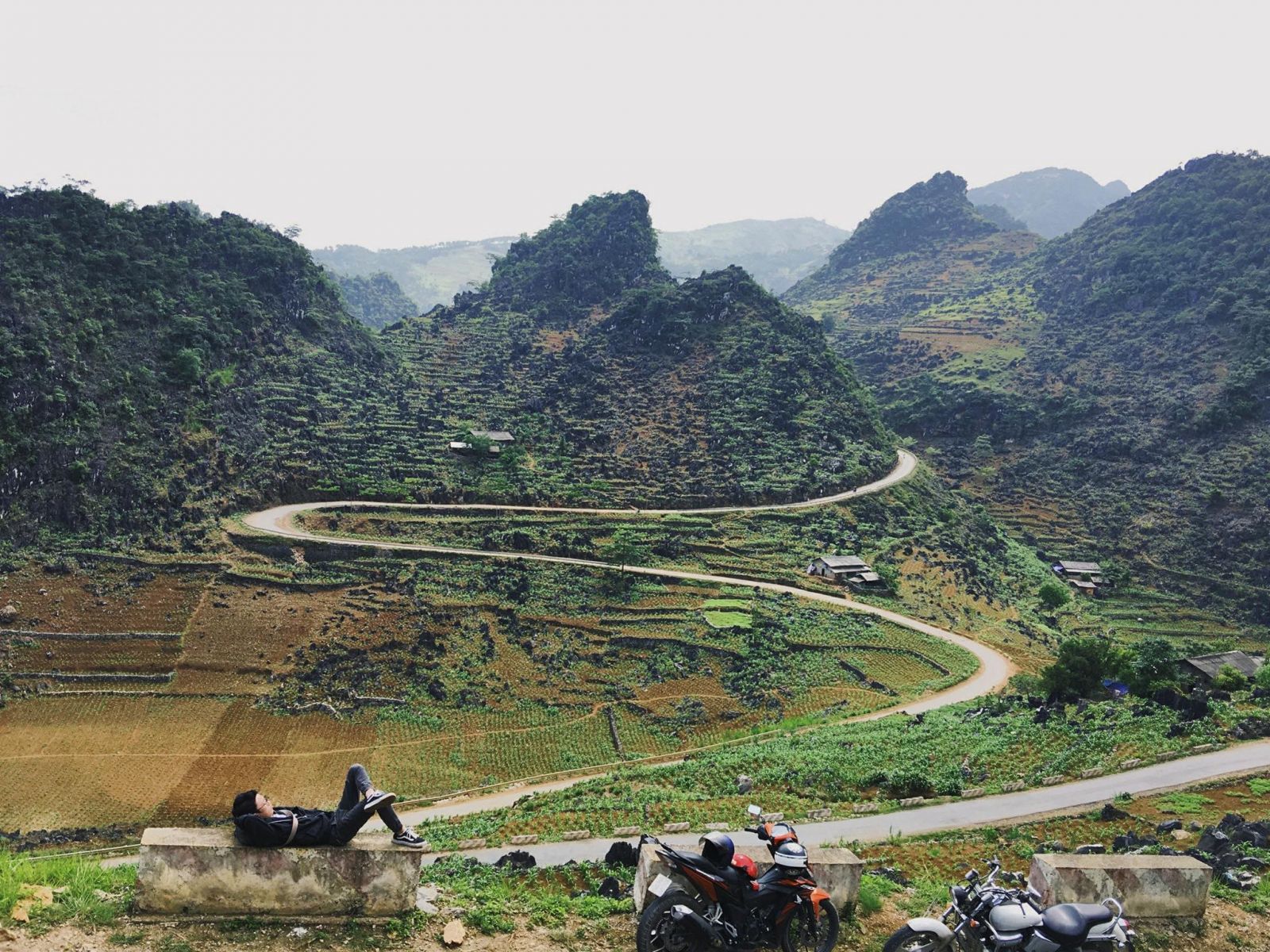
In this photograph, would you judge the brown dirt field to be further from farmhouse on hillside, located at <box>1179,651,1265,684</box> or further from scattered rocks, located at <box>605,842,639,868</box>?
farmhouse on hillside, located at <box>1179,651,1265,684</box>

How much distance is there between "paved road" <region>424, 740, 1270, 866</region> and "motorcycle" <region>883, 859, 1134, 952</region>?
24.7ft

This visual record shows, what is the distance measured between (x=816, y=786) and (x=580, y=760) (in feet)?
48.6

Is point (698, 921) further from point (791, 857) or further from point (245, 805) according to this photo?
point (245, 805)

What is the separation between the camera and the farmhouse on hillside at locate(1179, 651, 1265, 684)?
30547 mm

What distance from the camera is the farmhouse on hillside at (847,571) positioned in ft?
156

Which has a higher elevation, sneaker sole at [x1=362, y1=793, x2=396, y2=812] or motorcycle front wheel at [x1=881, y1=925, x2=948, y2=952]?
sneaker sole at [x1=362, y1=793, x2=396, y2=812]

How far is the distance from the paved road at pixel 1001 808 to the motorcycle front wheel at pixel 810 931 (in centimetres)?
687

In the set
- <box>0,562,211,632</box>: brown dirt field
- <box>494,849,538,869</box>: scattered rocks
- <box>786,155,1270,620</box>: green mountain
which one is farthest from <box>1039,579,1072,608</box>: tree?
<box>0,562,211,632</box>: brown dirt field

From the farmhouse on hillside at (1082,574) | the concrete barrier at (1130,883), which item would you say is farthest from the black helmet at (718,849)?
the farmhouse on hillside at (1082,574)

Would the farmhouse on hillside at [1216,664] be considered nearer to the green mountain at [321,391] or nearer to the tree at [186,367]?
the green mountain at [321,391]

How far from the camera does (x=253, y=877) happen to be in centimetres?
714

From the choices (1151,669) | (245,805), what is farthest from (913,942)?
(1151,669)

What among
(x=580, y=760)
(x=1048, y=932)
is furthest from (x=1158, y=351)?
(x=1048, y=932)

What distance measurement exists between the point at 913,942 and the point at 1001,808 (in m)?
11.1
